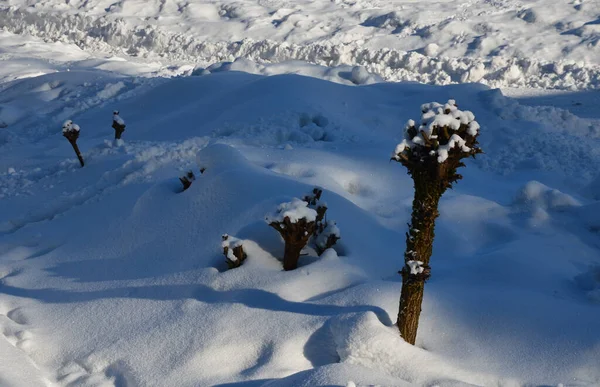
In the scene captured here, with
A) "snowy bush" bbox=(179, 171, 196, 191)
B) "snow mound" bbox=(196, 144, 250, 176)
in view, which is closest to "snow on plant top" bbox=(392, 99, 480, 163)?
"snow mound" bbox=(196, 144, 250, 176)

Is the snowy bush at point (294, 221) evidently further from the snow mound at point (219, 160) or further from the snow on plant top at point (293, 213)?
the snow mound at point (219, 160)

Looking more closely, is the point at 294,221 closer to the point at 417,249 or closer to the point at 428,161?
the point at 417,249

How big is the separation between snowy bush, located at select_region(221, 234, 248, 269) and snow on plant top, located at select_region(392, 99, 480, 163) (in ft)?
4.68

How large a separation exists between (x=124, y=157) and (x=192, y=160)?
890mm

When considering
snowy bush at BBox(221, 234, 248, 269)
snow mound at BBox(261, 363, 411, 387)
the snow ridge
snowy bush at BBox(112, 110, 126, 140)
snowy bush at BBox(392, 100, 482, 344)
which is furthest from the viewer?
the snow ridge

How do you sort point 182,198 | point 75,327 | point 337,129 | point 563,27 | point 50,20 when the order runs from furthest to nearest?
1. point 50,20
2. point 563,27
3. point 337,129
4. point 182,198
5. point 75,327

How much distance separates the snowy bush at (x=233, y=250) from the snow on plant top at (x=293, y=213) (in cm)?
37

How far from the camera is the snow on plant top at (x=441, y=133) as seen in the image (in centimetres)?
298

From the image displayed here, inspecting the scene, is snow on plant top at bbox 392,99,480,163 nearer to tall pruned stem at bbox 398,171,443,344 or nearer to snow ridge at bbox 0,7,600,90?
tall pruned stem at bbox 398,171,443,344

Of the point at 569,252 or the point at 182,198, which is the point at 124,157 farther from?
the point at 569,252

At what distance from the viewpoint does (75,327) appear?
13.3ft

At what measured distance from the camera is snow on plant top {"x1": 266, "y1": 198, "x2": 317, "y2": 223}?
12.4 feet

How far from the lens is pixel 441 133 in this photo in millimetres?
3027

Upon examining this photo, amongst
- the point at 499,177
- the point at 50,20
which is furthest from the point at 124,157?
the point at 50,20
